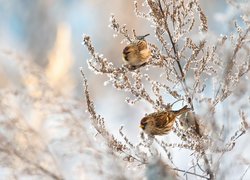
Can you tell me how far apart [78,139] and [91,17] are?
48.3 inches

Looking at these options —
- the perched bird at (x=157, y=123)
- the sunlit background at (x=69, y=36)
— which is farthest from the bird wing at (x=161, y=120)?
the sunlit background at (x=69, y=36)

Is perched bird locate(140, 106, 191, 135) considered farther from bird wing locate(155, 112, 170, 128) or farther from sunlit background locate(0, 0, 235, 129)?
sunlit background locate(0, 0, 235, 129)

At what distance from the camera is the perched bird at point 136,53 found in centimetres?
74

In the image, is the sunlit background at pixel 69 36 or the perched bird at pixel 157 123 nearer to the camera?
the perched bird at pixel 157 123

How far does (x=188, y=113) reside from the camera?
800 mm

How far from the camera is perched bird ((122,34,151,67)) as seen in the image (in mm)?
743

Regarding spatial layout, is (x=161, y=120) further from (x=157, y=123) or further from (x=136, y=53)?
(x=136, y=53)

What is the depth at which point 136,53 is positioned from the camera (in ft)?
2.44

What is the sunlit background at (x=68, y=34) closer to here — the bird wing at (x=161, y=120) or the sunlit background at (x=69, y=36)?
the sunlit background at (x=69, y=36)

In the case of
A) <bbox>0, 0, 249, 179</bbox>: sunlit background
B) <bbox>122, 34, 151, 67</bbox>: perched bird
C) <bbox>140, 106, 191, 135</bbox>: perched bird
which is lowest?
<bbox>140, 106, 191, 135</bbox>: perched bird

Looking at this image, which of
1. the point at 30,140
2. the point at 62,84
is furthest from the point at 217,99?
the point at 62,84

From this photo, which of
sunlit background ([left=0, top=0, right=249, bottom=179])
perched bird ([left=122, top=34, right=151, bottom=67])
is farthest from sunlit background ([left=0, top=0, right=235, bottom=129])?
perched bird ([left=122, top=34, right=151, bottom=67])

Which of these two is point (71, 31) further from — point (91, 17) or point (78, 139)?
point (78, 139)

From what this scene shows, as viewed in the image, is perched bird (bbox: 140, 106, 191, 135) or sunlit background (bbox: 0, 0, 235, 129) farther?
sunlit background (bbox: 0, 0, 235, 129)
